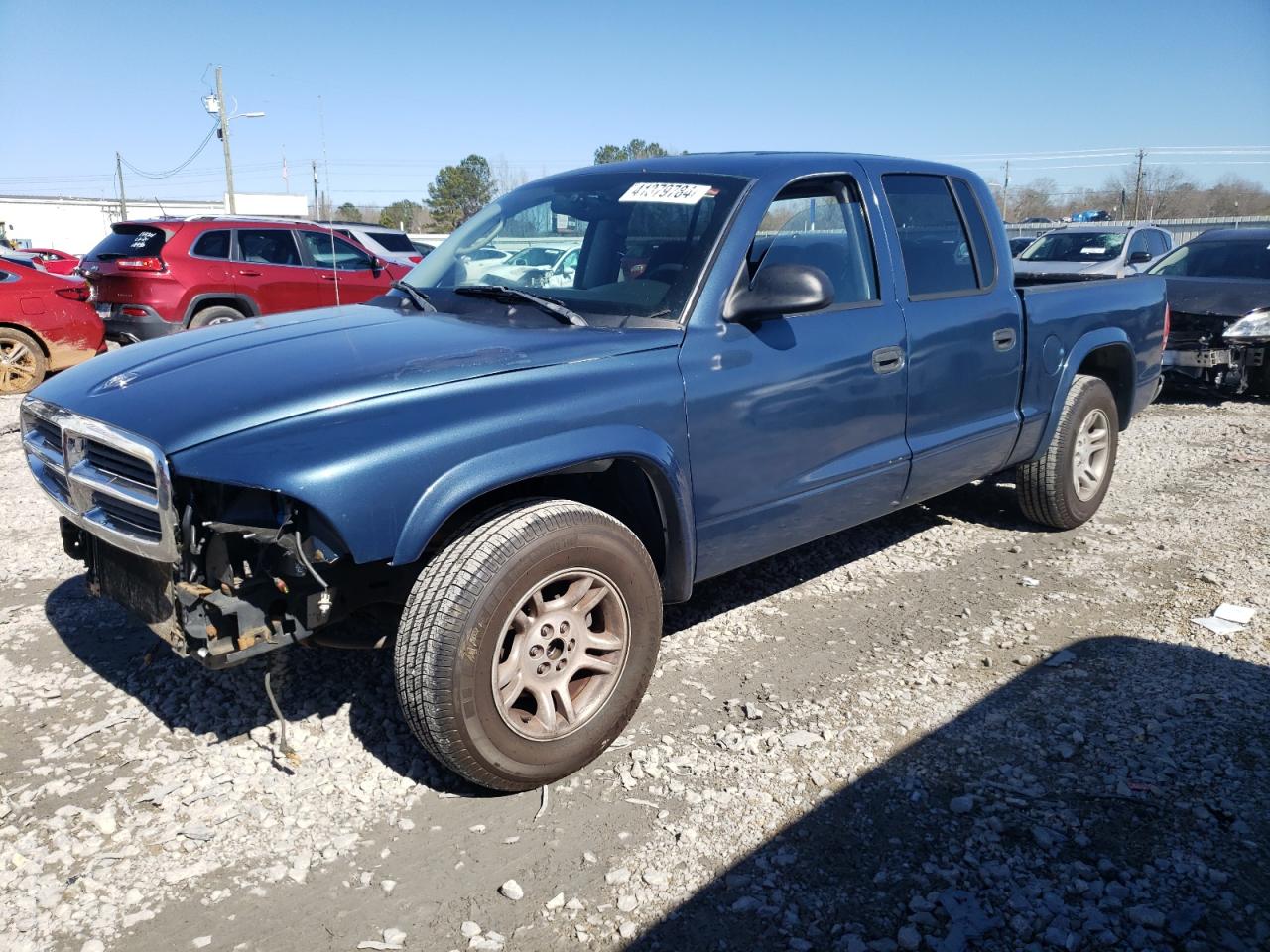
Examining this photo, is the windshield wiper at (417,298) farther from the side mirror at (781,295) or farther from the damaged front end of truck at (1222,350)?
the damaged front end of truck at (1222,350)

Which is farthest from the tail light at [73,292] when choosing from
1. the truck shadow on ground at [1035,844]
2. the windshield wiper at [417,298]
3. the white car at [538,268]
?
the truck shadow on ground at [1035,844]

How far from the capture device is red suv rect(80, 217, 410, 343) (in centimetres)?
1030

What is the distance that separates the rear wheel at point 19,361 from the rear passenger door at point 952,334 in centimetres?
967

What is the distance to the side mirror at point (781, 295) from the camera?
3.31 metres

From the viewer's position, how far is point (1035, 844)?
8.99 ft

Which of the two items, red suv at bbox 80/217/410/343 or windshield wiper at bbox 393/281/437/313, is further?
red suv at bbox 80/217/410/343

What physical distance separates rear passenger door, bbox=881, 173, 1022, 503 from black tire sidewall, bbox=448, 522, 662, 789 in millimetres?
1625

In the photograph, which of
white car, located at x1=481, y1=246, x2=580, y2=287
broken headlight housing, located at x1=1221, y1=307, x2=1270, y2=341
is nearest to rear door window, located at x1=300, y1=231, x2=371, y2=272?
white car, located at x1=481, y1=246, x2=580, y2=287

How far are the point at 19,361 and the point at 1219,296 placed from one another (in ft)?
41.0

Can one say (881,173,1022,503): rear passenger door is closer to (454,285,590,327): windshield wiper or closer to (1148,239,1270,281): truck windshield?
(454,285,590,327): windshield wiper

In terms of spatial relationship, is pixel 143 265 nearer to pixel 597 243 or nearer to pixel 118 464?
pixel 597 243

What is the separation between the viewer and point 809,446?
3629mm

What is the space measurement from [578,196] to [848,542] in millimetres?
2512

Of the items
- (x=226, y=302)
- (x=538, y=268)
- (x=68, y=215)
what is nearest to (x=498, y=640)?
(x=538, y=268)
